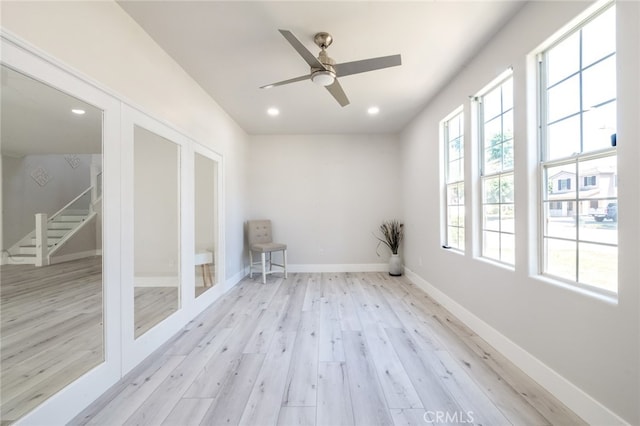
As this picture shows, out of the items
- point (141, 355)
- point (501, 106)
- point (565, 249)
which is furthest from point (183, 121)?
point (565, 249)

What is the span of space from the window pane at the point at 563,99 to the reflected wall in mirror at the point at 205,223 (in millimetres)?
3324

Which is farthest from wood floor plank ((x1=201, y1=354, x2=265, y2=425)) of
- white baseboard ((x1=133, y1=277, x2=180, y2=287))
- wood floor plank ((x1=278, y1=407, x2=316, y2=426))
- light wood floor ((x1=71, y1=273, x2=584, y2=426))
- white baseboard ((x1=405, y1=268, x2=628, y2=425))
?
white baseboard ((x1=405, y1=268, x2=628, y2=425))

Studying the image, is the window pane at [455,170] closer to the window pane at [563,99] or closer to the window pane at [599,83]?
the window pane at [563,99]

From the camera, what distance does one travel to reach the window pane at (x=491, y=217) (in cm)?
228

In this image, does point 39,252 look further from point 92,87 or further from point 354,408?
point 354,408

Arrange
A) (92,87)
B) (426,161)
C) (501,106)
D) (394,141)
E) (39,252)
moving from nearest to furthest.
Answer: (39,252) → (92,87) → (501,106) → (426,161) → (394,141)

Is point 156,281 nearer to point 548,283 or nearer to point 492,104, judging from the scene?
point 548,283

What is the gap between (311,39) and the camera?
2141 millimetres

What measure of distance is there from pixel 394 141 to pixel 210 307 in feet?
14.1

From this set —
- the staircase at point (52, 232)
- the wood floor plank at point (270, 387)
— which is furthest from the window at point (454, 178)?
the staircase at point (52, 232)

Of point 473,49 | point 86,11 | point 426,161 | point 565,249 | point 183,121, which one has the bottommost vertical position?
point 565,249

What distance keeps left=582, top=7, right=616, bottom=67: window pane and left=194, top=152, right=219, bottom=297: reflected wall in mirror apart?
3.43 m

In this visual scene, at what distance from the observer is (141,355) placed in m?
1.95

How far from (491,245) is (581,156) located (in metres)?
1.09
